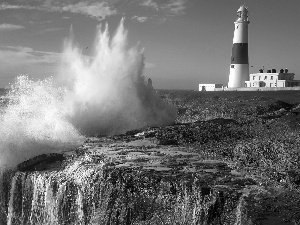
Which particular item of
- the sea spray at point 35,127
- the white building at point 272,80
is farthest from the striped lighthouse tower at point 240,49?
the sea spray at point 35,127

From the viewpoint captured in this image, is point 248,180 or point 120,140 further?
point 120,140

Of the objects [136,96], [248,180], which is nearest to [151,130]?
[136,96]

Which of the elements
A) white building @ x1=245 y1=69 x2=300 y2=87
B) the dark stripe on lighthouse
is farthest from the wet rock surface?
white building @ x1=245 y1=69 x2=300 y2=87

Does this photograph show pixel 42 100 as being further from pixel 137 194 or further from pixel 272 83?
pixel 272 83

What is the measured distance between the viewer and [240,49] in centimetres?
3716

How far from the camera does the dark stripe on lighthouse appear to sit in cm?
3706

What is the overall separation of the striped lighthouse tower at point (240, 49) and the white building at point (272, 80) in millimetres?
1662

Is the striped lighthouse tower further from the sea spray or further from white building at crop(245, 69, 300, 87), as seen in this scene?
the sea spray

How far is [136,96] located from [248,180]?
12.2m

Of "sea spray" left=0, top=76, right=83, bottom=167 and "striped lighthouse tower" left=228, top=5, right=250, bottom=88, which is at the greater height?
"striped lighthouse tower" left=228, top=5, right=250, bottom=88

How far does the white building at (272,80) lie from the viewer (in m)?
40.0

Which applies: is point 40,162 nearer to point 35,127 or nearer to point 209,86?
point 35,127

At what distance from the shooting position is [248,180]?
27.0 feet

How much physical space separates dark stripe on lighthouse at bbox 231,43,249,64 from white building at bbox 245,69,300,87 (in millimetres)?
3104
